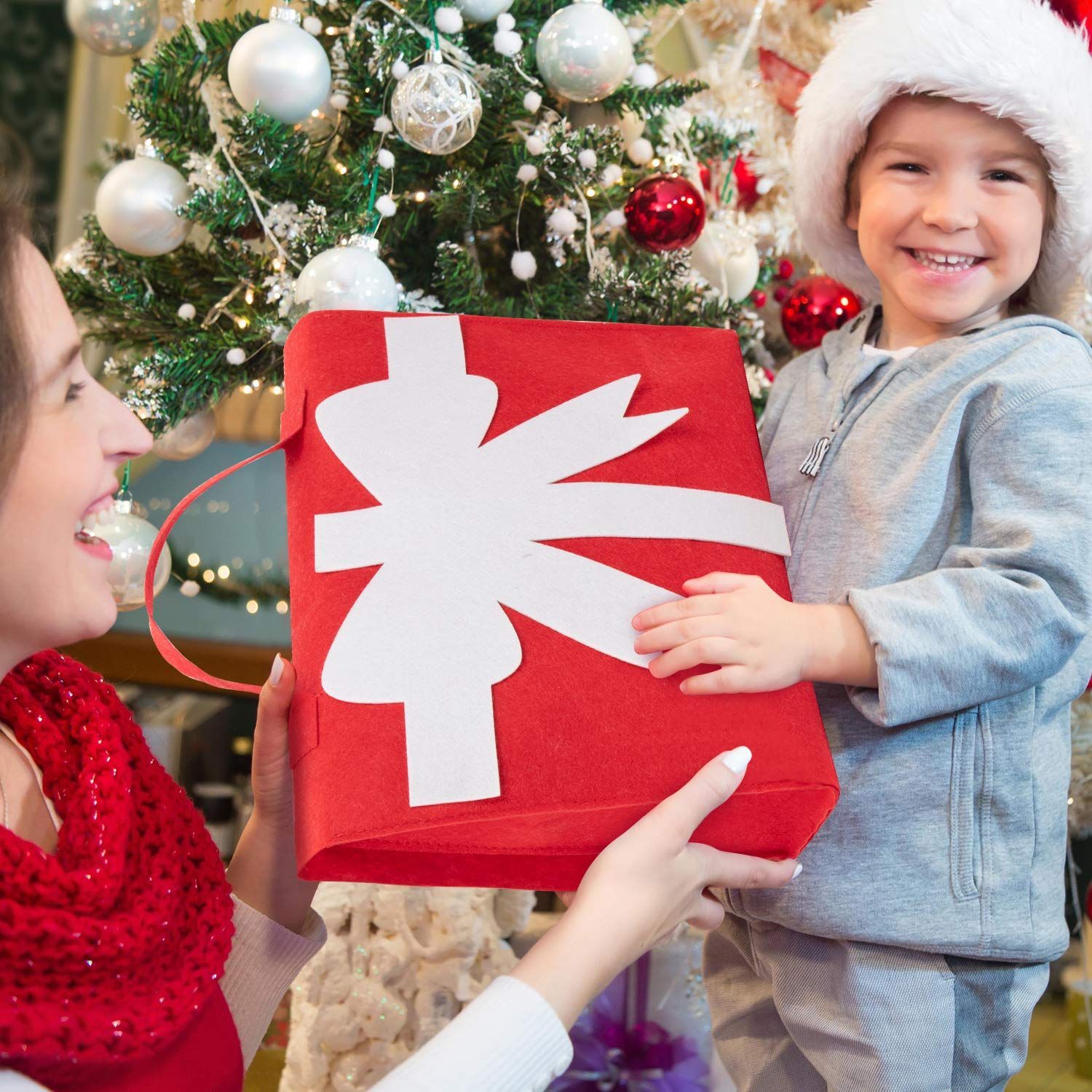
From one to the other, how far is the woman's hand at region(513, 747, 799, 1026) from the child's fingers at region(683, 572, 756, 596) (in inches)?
4.4

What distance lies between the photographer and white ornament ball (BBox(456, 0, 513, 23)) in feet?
3.65

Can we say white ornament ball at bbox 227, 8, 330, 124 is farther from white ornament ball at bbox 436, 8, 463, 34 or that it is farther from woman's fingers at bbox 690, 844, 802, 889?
woman's fingers at bbox 690, 844, 802, 889


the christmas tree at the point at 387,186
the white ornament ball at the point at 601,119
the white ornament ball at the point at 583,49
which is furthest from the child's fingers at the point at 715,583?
the white ornament ball at the point at 601,119

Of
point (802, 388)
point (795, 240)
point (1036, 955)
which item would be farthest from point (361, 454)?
point (795, 240)

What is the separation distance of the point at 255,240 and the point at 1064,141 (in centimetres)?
82

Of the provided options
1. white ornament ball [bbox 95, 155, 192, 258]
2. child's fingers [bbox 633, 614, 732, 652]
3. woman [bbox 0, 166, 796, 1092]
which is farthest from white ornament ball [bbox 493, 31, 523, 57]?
child's fingers [bbox 633, 614, 732, 652]

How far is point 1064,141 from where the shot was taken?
3.08 feet

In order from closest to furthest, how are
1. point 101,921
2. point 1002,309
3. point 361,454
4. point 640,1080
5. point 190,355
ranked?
point 101,921, point 361,454, point 1002,309, point 190,355, point 640,1080

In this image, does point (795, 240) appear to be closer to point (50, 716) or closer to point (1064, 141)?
point (1064, 141)

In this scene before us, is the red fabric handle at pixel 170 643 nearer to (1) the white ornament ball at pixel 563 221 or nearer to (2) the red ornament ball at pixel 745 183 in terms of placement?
(1) the white ornament ball at pixel 563 221

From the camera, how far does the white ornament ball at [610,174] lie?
1.18 meters

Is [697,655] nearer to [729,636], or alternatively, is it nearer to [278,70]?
[729,636]

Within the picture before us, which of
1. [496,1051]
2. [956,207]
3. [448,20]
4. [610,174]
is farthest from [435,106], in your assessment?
[496,1051]

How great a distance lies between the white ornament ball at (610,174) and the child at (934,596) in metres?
0.24
